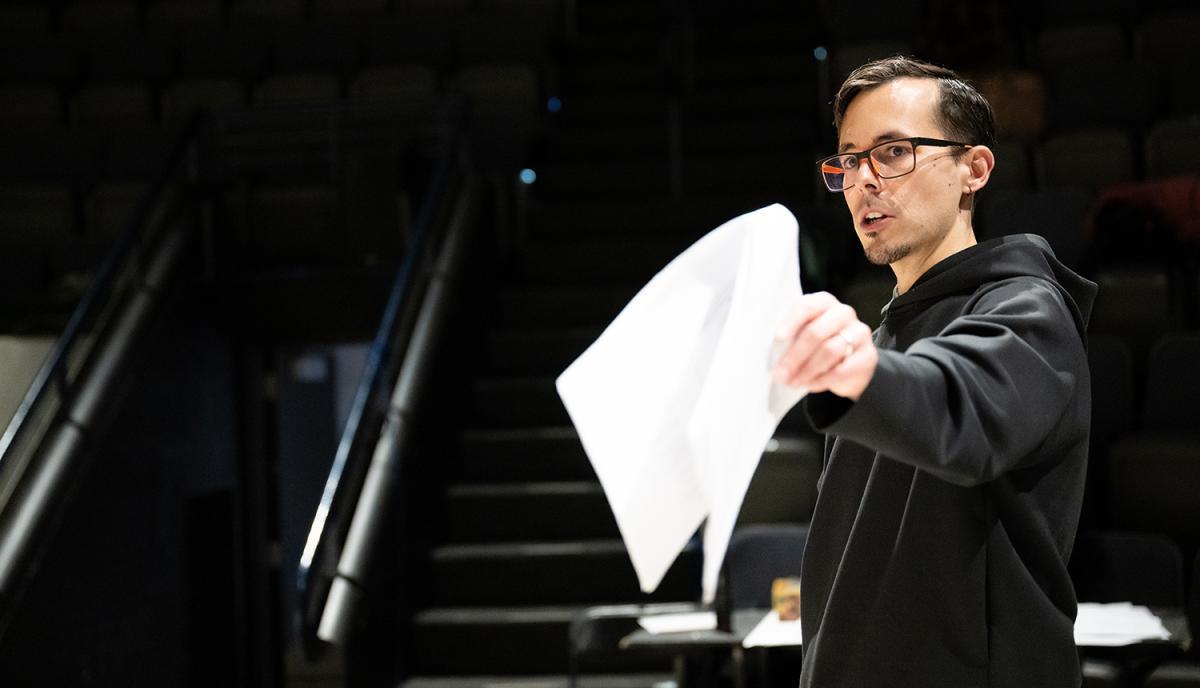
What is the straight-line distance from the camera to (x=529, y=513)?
512 cm

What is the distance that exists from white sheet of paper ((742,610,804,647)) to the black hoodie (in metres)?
1.57

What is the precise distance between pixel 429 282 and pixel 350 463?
1.05 m

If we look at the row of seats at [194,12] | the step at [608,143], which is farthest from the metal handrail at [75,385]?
the row of seats at [194,12]

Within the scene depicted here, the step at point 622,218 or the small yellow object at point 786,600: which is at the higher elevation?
the step at point 622,218

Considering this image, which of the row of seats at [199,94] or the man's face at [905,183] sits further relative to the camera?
the row of seats at [199,94]

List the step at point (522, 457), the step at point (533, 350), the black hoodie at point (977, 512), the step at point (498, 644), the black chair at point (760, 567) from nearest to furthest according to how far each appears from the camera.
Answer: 1. the black hoodie at point (977, 512)
2. the black chair at point (760, 567)
3. the step at point (498, 644)
4. the step at point (522, 457)
5. the step at point (533, 350)

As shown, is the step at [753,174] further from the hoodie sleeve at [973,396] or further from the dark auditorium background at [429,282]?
the hoodie sleeve at [973,396]

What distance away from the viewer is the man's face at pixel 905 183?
4.28 ft

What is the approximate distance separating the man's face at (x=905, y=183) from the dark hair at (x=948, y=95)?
10 millimetres

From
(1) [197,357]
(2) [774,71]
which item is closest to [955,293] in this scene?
(1) [197,357]

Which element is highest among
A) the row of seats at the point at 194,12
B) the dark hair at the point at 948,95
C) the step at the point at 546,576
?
the row of seats at the point at 194,12

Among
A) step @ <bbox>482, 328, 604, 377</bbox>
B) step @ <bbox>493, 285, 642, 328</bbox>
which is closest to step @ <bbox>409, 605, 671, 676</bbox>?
step @ <bbox>482, 328, 604, 377</bbox>

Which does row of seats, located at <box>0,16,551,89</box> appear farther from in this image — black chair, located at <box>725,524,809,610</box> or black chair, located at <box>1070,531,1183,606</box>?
black chair, located at <box>1070,531,1183,606</box>

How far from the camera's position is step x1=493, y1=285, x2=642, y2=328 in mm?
5824
